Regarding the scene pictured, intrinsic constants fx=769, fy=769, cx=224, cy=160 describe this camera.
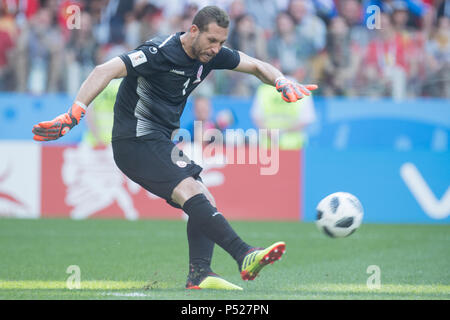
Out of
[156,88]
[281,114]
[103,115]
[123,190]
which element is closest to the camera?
[156,88]

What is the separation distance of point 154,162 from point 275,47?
849cm

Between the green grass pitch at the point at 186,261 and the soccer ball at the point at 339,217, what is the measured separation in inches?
17.6

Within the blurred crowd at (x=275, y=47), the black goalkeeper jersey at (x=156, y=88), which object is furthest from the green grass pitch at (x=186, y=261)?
the blurred crowd at (x=275, y=47)

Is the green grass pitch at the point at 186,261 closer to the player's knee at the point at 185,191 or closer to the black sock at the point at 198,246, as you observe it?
the black sock at the point at 198,246

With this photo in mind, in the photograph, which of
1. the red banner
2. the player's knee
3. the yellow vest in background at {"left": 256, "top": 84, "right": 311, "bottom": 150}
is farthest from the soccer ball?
the yellow vest in background at {"left": 256, "top": 84, "right": 311, "bottom": 150}

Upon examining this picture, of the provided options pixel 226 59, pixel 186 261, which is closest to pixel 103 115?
pixel 186 261

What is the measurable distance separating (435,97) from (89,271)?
884cm

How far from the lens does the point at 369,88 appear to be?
1381cm

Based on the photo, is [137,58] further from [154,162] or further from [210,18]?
[154,162]

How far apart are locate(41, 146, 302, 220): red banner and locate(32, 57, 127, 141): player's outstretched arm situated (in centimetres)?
680

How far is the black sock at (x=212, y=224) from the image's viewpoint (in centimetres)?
562

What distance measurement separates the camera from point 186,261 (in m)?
7.88

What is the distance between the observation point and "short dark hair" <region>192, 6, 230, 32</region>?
5703 mm
